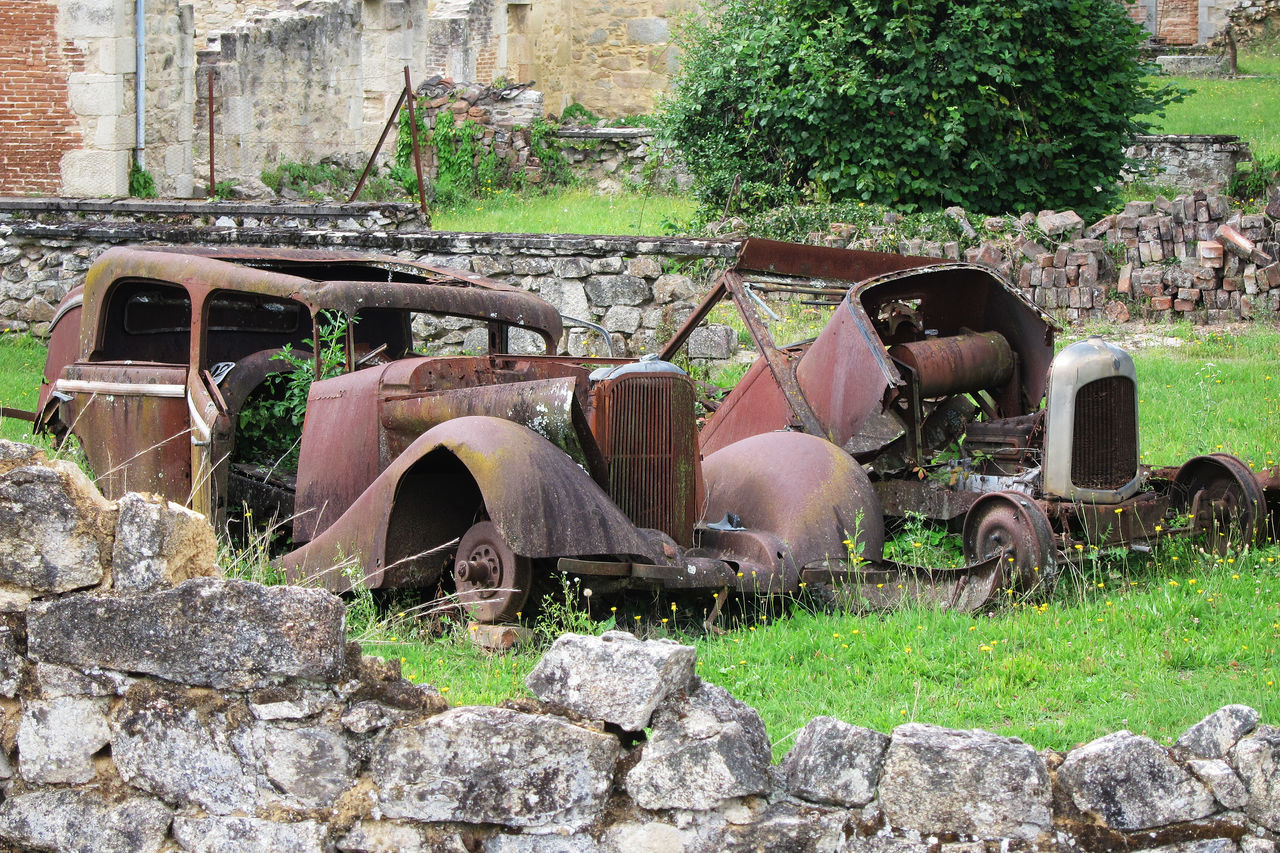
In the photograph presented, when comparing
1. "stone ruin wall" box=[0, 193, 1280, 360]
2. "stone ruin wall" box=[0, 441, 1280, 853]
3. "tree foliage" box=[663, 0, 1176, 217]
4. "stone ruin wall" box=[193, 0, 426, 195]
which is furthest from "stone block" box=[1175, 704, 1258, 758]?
"stone ruin wall" box=[193, 0, 426, 195]

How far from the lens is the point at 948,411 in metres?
7.42

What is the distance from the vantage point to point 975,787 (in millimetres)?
2895

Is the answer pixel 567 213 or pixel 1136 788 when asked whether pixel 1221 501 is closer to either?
pixel 1136 788

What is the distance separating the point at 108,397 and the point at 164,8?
999 centimetres

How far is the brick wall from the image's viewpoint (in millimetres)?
14023

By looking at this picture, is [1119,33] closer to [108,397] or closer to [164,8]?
[164,8]

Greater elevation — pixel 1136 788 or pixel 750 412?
pixel 750 412

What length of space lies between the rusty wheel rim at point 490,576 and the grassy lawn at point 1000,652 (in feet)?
0.37

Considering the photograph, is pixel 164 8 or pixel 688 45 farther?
pixel 688 45

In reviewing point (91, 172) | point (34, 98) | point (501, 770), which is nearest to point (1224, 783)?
point (501, 770)

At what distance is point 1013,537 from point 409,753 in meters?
3.19

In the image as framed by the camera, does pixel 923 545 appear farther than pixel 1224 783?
Yes

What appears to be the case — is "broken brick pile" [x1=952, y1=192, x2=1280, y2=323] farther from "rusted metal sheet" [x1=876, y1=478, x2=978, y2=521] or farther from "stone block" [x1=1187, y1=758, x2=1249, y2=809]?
"stone block" [x1=1187, y1=758, x2=1249, y2=809]

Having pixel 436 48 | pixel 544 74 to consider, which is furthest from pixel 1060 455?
pixel 544 74
